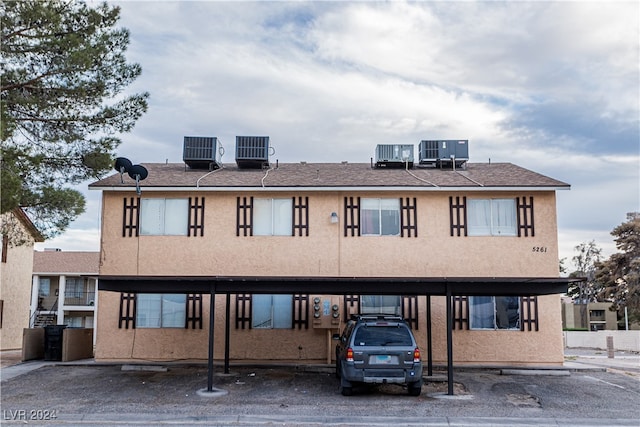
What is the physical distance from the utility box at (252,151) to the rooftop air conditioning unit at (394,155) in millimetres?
3516

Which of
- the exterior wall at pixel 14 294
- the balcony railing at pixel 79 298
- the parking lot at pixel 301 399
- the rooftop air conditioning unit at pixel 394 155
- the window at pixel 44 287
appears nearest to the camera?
the parking lot at pixel 301 399

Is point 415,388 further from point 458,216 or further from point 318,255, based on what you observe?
point 458,216

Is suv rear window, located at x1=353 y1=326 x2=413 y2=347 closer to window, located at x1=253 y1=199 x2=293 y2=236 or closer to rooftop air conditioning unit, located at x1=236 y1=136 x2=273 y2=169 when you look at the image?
window, located at x1=253 y1=199 x2=293 y2=236

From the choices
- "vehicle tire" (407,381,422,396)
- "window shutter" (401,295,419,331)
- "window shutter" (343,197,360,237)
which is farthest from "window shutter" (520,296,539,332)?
"vehicle tire" (407,381,422,396)

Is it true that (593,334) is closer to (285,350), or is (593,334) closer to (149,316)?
(285,350)

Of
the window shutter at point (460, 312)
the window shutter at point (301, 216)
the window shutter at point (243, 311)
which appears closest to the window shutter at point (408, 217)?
the window shutter at point (460, 312)

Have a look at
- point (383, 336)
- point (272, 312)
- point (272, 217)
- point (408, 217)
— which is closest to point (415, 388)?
point (383, 336)

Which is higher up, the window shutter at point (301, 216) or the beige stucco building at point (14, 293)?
the window shutter at point (301, 216)

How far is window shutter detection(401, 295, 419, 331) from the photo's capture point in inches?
664

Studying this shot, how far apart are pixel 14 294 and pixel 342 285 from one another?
62.5 feet

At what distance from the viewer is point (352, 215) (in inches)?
678

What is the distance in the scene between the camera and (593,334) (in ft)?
116

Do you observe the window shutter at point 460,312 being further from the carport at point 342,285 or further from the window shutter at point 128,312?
the window shutter at point 128,312

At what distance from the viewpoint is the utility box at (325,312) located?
1667cm
